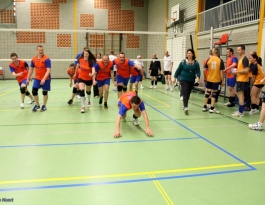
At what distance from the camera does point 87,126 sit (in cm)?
582

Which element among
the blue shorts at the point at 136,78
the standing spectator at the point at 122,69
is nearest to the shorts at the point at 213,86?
the standing spectator at the point at 122,69

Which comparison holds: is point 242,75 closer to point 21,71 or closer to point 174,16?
point 21,71

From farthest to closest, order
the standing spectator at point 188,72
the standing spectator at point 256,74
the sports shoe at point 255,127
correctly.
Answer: the standing spectator at point 188,72 < the standing spectator at point 256,74 < the sports shoe at point 255,127

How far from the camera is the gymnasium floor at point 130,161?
9.64ft

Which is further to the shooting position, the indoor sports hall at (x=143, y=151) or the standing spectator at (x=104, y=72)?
the standing spectator at (x=104, y=72)

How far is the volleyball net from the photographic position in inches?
685

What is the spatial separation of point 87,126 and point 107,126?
429 mm

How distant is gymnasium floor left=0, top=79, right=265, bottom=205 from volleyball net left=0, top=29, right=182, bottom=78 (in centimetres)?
1198

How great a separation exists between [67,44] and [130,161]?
15640mm

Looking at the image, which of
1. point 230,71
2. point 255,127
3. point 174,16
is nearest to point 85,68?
point 230,71

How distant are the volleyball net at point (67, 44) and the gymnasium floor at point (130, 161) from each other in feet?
39.3

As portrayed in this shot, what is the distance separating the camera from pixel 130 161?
3.90 metres

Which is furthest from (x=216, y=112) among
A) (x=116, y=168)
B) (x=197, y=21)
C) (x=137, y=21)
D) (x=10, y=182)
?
(x=137, y=21)

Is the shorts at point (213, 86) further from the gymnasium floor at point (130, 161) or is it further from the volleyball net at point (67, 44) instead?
the volleyball net at point (67, 44)
